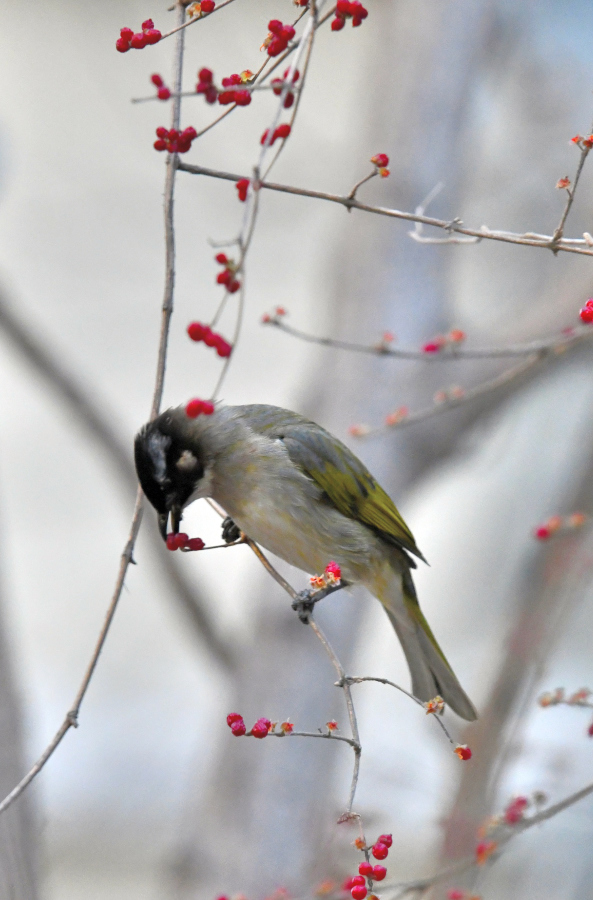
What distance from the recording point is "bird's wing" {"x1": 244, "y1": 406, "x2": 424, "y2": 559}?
116 inches

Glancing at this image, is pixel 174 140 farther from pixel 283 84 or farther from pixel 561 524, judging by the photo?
pixel 561 524

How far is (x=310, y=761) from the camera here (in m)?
4.38

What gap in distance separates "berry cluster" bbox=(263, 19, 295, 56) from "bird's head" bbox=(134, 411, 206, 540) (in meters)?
0.90

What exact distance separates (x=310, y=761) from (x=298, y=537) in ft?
6.24

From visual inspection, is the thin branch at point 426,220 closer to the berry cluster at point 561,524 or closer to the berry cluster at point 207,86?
the berry cluster at point 207,86

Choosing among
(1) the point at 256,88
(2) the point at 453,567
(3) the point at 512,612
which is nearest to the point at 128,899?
(2) the point at 453,567

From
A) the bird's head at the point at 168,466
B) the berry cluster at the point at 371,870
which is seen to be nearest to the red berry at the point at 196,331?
the bird's head at the point at 168,466

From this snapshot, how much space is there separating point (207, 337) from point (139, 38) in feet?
2.06

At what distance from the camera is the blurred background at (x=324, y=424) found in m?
4.27

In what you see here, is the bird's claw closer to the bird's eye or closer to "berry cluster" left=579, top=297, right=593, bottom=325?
the bird's eye

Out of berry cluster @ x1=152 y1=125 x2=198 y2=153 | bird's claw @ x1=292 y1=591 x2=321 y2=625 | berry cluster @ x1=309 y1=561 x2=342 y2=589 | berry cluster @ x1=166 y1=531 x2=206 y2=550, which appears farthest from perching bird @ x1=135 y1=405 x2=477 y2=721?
berry cluster @ x1=152 y1=125 x2=198 y2=153

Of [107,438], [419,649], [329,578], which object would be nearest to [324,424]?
[107,438]

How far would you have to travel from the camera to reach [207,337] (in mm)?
1859

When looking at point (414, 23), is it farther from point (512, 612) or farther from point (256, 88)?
point (256, 88)
